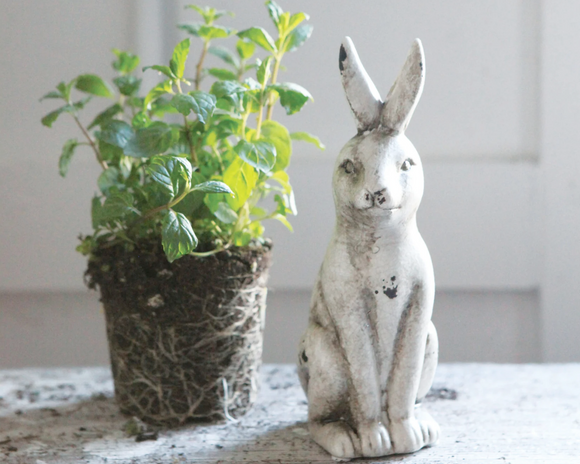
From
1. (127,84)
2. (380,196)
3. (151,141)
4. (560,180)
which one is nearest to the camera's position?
(380,196)

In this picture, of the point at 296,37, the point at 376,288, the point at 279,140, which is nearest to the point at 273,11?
the point at 296,37

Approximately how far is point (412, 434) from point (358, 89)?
0.39 meters

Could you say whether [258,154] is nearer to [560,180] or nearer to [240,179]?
[240,179]

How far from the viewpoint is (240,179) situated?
0.81 meters

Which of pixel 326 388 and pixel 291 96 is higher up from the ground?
pixel 291 96

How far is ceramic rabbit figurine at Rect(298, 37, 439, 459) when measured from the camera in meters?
0.72

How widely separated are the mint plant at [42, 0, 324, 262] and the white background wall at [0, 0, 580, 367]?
1.28 ft

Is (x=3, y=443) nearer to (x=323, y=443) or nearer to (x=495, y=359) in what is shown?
(x=323, y=443)

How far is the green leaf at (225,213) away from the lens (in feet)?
2.68

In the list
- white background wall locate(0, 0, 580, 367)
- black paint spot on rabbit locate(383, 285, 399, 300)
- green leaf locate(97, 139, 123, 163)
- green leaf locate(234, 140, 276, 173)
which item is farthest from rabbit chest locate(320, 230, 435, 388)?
white background wall locate(0, 0, 580, 367)

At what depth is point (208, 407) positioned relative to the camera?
0.87m

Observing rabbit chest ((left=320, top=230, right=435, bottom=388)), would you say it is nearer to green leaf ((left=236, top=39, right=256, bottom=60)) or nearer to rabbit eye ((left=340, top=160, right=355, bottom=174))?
rabbit eye ((left=340, top=160, right=355, bottom=174))

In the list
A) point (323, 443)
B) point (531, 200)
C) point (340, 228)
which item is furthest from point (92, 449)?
point (531, 200)

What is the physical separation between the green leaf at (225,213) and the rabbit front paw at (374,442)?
0.29 metres
